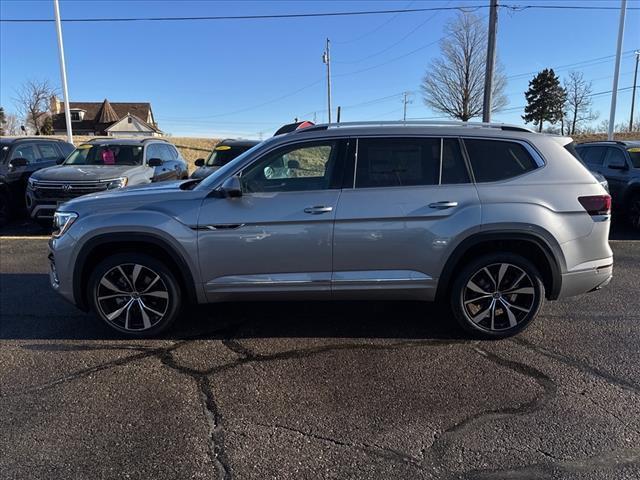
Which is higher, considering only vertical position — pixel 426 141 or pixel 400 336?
pixel 426 141

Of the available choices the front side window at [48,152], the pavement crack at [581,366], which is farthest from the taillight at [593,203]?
the front side window at [48,152]

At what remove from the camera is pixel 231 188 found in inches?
160

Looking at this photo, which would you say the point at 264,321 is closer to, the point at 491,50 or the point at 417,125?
the point at 417,125

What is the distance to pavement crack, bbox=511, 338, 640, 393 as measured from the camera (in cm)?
353

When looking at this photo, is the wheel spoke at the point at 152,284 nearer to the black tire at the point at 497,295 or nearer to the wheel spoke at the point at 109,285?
the wheel spoke at the point at 109,285

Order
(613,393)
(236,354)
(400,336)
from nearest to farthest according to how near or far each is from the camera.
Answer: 1. (613,393)
2. (236,354)
3. (400,336)

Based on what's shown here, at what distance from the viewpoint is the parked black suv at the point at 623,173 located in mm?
9367

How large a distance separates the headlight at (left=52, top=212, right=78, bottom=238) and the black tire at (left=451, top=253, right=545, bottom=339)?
3.34 m

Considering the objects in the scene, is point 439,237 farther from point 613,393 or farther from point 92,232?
point 92,232

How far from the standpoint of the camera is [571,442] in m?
2.87

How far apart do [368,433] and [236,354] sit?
1.49m

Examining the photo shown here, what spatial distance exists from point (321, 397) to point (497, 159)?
8.07ft

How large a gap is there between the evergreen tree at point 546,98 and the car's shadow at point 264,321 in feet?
198

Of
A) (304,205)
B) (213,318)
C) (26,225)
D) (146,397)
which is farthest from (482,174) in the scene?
(26,225)
